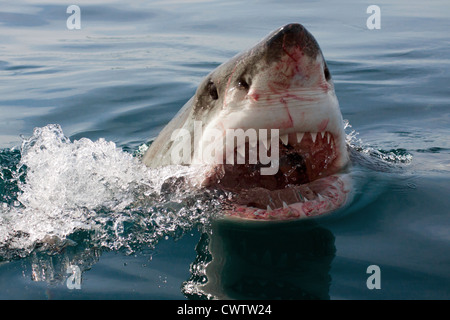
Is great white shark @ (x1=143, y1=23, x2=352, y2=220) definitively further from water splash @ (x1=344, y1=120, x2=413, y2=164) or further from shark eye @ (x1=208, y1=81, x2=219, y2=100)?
water splash @ (x1=344, y1=120, x2=413, y2=164)

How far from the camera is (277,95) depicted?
239 cm

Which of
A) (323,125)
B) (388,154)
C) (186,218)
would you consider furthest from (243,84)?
(388,154)

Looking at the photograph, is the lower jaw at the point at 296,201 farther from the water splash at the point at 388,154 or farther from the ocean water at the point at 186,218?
the water splash at the point at 388,154


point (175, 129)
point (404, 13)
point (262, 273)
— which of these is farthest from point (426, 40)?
point (262, 273)

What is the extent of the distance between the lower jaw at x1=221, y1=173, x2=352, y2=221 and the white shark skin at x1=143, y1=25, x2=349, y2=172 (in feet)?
0.86

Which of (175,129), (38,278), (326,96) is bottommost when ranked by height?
(38,278)

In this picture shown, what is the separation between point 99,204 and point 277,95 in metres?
1.16

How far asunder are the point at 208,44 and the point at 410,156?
5754 mm

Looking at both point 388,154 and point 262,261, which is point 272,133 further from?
point 388,154

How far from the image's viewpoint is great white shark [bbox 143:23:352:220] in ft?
7.84

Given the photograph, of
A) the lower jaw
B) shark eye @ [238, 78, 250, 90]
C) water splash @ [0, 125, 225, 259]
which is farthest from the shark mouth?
shark eye @ [238, 78, 250, 90]

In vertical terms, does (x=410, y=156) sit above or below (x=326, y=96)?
below

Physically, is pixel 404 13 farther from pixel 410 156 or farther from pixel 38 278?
pixel 38 278
